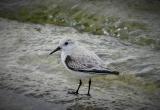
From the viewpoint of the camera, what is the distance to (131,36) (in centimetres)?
1186

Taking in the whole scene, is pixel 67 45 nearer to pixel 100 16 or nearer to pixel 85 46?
pixel 85 46

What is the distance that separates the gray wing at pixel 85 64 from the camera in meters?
7.61

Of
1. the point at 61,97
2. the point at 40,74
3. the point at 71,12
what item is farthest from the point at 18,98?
the point at 71,12

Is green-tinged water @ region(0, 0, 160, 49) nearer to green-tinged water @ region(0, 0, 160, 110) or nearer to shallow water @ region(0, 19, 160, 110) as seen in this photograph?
green-tinged water @ region(0, 0, 160, 110)

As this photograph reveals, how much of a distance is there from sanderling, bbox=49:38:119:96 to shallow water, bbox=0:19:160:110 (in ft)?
1.70

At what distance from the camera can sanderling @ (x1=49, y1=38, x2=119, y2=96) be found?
7.60m

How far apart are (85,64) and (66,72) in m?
1.72

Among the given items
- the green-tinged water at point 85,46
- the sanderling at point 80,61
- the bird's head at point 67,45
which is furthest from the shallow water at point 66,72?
the bird's head at point 67,45

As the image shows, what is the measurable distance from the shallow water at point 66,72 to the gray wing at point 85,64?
61cm

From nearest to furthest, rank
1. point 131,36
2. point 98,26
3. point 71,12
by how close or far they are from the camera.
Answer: point 131,36 < point 98,26 < point 71,12

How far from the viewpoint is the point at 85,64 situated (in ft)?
25.7

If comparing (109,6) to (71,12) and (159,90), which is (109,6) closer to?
(71,12)

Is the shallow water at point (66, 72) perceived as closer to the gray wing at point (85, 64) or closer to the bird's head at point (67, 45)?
the gray wing at point (85, 64)

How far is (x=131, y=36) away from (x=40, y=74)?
11.9ft
